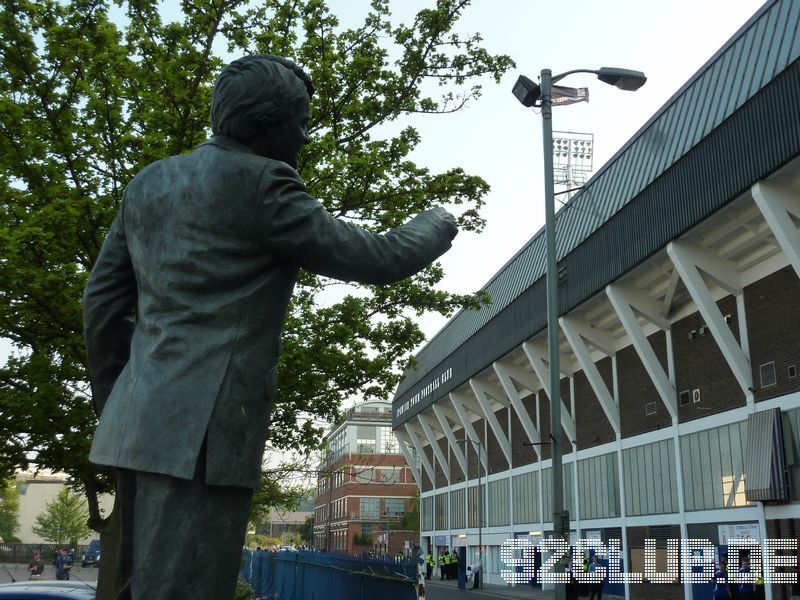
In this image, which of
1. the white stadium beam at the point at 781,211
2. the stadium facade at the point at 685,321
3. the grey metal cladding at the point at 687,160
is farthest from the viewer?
the stadium facade at the point at 685,321

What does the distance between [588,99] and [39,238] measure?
1234 cm

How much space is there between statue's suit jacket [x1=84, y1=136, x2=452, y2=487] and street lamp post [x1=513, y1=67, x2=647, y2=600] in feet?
46.4

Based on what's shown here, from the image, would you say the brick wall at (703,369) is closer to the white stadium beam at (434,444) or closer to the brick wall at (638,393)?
the brick wall at (638,393)

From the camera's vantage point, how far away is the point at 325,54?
12.6 metres

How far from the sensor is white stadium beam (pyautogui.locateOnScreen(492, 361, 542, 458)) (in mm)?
41125

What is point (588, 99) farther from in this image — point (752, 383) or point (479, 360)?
point (479, 360)

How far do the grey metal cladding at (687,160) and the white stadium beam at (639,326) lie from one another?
3.02 feet

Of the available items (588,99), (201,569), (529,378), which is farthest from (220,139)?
(529,378)

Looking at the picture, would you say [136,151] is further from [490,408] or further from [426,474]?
[426,474]

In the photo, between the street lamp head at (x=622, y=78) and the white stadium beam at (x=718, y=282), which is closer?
the street lamp head at (x=622, y=78)

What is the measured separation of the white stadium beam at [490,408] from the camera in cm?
4562

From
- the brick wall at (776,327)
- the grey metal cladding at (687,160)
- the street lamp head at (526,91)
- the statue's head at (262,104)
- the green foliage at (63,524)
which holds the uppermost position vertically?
the grey metal cladding at (687,160)

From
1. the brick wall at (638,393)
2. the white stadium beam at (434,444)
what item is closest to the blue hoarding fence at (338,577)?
the brick wall at (638,393)

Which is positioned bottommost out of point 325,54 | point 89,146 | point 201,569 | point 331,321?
point 201,569
